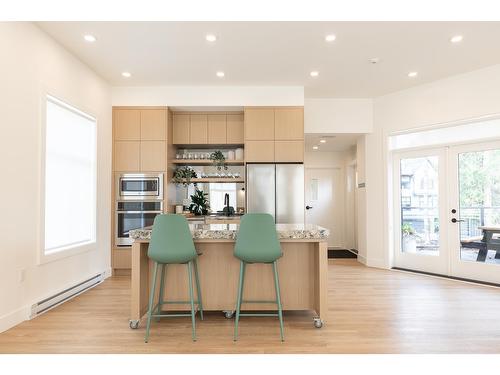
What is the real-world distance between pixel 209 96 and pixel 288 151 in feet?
5.06

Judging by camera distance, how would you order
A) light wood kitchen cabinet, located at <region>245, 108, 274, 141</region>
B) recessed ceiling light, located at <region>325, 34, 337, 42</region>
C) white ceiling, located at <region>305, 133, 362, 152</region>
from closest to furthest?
recessed ceiling light, located at <region>325, 34, 337, 42</region> < light wood kitchen cabinet, located at <region>245, 108, 274, 141</region> < white ceiling, located at <region>305, 133, 362, 152</region>

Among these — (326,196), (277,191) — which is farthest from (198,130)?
(326,196)

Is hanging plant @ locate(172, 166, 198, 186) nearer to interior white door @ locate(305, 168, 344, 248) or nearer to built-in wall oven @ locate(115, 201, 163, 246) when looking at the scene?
built-in wall oven @ locate(115, 201, 163, 246)

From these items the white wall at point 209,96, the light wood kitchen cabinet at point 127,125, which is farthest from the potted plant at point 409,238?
the light wood kitchen cabinet at point 127,125

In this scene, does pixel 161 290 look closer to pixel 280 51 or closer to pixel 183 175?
pixel 183 175

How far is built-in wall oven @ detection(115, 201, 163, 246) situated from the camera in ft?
16.9

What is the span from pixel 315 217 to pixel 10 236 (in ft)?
21.4

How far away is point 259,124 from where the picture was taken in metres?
5.24

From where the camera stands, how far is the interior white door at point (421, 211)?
5.17m

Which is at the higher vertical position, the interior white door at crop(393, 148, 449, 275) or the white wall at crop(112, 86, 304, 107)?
the white wall at crop(112, 86, 304, 107)

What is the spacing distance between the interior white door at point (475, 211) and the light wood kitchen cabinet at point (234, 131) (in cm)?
332

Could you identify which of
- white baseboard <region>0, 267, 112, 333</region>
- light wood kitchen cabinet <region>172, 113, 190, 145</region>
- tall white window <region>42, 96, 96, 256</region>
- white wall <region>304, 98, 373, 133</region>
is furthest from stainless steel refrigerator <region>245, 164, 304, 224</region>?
white baseboard <region>0, 267, 112, 333</region>

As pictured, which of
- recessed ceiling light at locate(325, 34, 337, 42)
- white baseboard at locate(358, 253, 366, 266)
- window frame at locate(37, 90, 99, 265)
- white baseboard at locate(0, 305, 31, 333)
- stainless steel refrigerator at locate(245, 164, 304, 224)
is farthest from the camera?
white baseboard at locate(358, 253, 366, 266)

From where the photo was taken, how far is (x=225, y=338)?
269 centimetres
